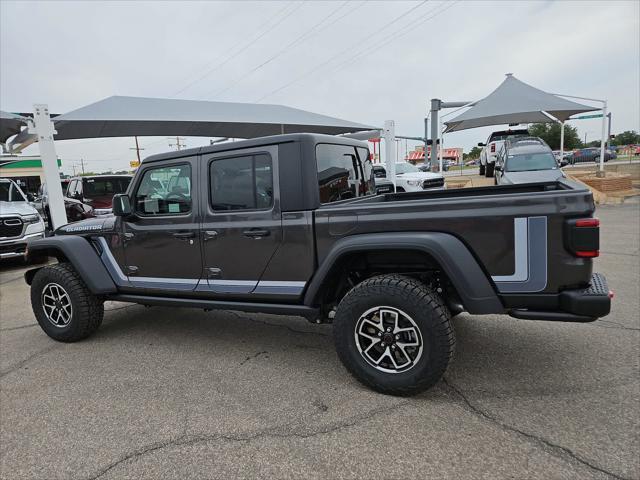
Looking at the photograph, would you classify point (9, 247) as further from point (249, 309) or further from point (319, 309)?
point (319, 309)

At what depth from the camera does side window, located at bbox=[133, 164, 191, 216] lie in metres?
3.51

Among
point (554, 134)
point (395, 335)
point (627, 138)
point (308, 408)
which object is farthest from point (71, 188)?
point (627, 138)

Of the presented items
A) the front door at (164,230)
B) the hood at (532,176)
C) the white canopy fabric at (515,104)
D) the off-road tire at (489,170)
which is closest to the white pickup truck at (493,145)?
the off-road tire at (489,170)

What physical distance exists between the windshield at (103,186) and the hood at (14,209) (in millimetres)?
3833

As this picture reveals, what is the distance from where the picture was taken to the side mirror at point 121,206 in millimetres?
3639

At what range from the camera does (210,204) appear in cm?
336

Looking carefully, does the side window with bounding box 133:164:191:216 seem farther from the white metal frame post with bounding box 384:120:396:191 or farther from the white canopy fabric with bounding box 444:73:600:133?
the white canopy fabric with bounding box 444:73:600:133

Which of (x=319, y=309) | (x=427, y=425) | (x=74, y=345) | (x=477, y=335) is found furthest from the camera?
(x=74, y=345)

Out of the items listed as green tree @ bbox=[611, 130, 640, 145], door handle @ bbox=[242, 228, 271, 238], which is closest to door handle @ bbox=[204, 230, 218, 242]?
door handle @ bbox=[242, 228, 271, 238]

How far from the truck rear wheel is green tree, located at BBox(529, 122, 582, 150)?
5589 centimetres

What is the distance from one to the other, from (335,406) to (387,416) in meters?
0.35

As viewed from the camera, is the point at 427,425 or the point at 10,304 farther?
the point at 10,304

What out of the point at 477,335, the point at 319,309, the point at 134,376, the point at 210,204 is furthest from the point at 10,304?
the point at 477,335

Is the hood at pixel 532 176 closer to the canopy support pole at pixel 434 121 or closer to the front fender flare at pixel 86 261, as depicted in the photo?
the canopy support pole at pixel 434 121
